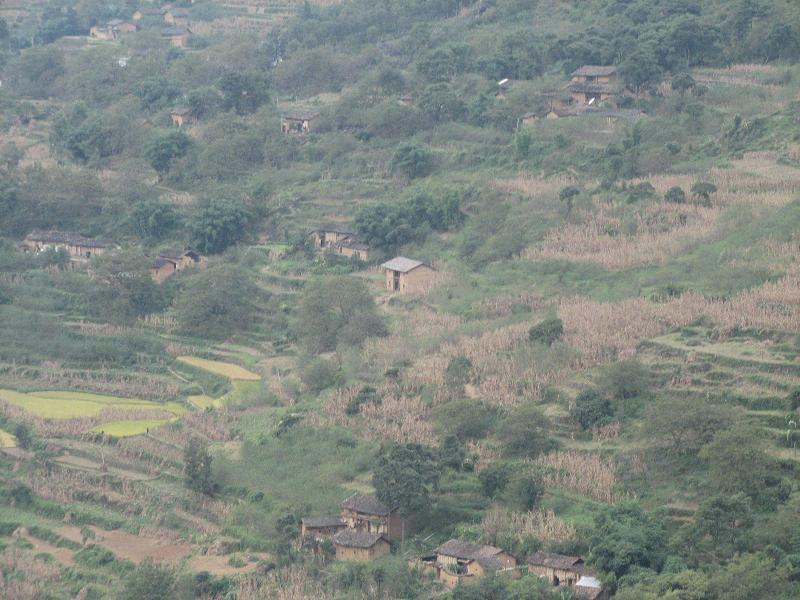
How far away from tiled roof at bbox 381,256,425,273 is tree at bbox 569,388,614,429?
9792 mm

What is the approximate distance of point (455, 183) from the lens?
156ft

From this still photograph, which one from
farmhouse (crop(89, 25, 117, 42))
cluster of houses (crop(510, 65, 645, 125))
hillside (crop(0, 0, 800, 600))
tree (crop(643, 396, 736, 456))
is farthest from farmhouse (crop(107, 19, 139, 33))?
tree (crop(643, 396, 736, 456))

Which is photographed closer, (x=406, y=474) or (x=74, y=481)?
(x=406, y=474)

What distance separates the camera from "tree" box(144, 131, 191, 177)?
51562mm

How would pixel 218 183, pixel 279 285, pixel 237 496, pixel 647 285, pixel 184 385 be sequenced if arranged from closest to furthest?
1. pixel 237 496
2. pixel 647 285
3. pixel 184 385
4. pixel 279 285
5. pixel 218 183

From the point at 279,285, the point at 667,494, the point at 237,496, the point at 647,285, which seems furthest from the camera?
the point at 279,285

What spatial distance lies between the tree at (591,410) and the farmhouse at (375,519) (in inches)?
152

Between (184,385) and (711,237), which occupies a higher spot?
(711,237)

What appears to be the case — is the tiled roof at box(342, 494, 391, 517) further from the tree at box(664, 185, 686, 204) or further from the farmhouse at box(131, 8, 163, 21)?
the farmhouse at box(131, 8, 163, 21)

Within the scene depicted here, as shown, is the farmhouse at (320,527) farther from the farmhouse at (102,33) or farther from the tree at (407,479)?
the farmhouse at (102,33)

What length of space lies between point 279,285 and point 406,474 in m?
14.1

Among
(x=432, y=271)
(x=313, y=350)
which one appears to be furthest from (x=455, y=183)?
(x=313, y=350)

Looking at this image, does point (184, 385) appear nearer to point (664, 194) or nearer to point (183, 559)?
point (183, 559)

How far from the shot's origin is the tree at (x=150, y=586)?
98.5 ft
